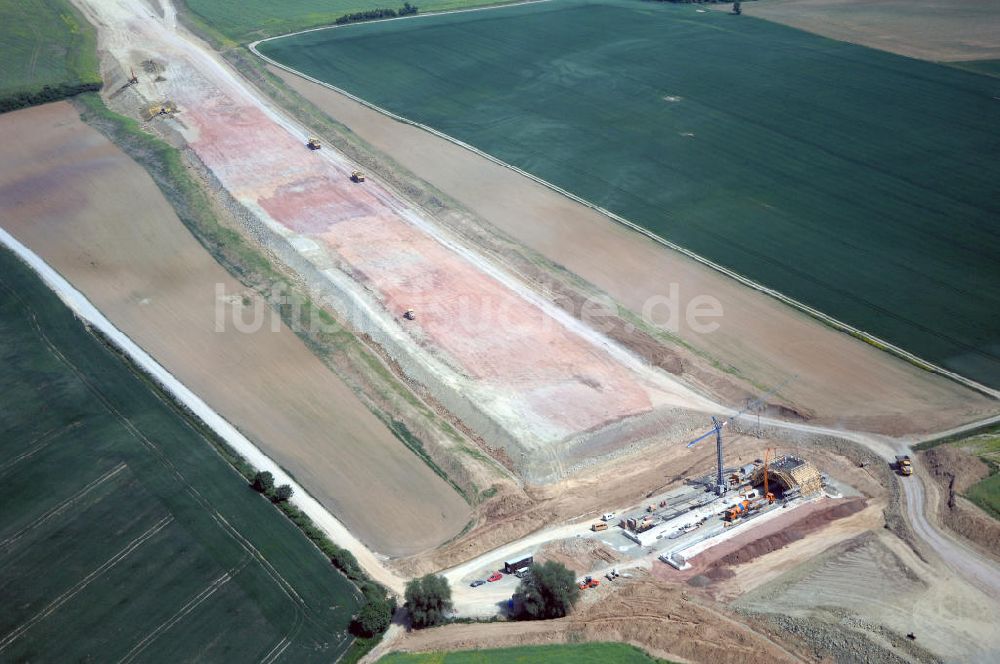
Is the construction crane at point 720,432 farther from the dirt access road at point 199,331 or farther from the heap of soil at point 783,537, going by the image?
the dirt access road at point 199,331

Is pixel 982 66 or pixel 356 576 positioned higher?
pixel 982 66

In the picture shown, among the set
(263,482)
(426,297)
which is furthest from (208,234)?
(263,482)

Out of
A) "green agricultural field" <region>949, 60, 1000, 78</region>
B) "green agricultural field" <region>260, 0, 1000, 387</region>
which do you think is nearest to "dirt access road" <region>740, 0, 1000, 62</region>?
"green agricultural field" <region>949, 60, 1000, 78</region>

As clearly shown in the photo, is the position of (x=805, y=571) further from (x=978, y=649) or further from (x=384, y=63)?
(x=384, y=63)

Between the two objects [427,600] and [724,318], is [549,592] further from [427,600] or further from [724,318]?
[724,318]

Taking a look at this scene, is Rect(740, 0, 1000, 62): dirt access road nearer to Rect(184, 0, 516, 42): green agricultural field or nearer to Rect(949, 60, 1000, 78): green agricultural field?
Rect(949, 60, 1000, 78): green agricultural field

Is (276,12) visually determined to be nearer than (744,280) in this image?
No

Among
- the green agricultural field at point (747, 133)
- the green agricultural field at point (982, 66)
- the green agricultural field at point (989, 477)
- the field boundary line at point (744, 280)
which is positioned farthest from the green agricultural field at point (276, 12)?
the green agricultural field at point (989, 477)
